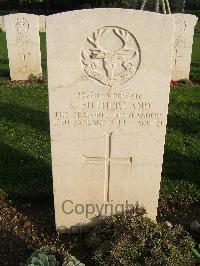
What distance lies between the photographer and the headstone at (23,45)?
9.76 m

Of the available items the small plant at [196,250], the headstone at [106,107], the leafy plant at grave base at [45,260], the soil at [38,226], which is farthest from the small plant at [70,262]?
the small plant at [196,250]

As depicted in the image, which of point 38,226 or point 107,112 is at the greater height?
point 107,112

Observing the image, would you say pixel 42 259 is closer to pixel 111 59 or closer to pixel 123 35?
pixel 111 59

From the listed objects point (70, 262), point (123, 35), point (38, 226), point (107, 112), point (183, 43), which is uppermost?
point (123, 35)

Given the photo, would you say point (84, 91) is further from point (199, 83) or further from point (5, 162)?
point (199, 83)

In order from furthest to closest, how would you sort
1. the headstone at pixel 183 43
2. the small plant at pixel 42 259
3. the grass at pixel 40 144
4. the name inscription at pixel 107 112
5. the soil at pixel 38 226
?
the headstone at pixel 183 43
the grass at pixel 40 144
the soil at pixel 38 226
the name inscription at pixel 107 112
the small plant at pixel 42 259

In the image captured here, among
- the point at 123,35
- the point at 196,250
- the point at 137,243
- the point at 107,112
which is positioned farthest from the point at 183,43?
the point at 137,243

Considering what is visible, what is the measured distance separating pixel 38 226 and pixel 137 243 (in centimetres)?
117

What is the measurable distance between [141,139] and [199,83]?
7252 mm

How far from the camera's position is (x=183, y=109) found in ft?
25.5

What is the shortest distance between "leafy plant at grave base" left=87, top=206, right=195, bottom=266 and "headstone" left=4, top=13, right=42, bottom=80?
7.21 m

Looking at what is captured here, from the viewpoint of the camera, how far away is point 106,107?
11.4ft

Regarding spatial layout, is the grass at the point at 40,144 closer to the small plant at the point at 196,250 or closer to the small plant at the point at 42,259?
the small plant at the point at 196,250

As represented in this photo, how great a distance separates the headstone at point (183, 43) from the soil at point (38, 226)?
6.05 m
